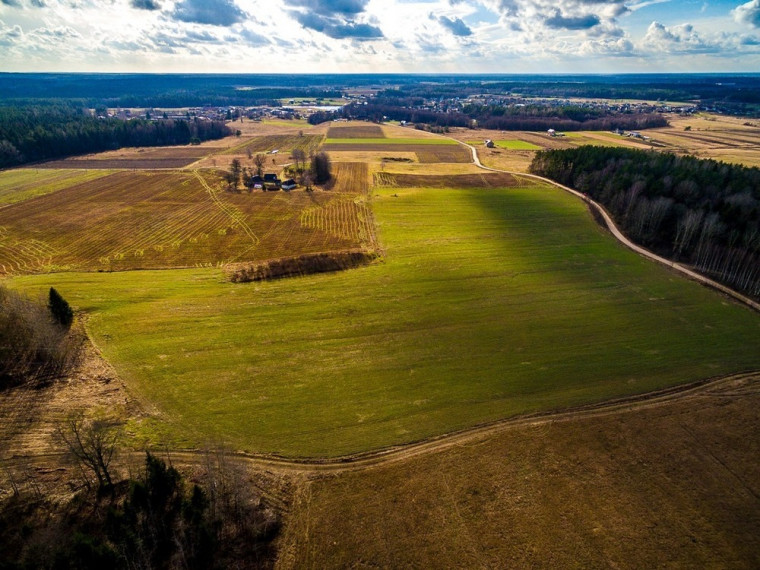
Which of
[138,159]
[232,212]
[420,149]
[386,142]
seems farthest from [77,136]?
[420,149]

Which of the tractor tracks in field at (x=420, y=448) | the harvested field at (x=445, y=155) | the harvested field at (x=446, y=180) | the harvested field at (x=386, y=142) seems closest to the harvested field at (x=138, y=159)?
the harvested field at (x=386, y=142)

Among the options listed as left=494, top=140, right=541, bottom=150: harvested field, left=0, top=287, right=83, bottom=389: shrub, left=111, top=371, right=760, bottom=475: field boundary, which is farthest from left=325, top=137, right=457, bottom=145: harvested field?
left=111, top=371, right=760, bottom=475: field boundary

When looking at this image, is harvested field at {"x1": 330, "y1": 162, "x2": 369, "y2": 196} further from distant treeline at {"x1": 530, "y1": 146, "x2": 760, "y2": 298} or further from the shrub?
the shrub

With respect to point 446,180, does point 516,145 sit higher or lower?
higher

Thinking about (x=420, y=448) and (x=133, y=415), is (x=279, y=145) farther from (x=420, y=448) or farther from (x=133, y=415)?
(x=420, y=448)

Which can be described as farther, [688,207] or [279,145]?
[279,145]

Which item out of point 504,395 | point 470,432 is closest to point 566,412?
point 504,395
